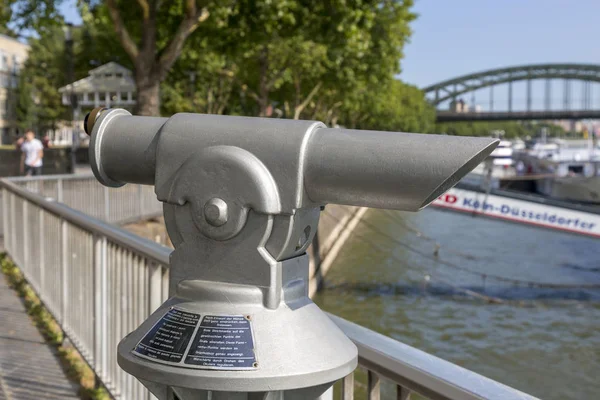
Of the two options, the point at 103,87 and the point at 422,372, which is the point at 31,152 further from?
the point at 422,372

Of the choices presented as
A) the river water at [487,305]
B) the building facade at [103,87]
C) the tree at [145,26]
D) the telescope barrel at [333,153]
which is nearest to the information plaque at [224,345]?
the telescope barrel at [333,153]

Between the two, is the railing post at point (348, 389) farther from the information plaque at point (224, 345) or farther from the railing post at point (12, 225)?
the railing post at point (12, 225)

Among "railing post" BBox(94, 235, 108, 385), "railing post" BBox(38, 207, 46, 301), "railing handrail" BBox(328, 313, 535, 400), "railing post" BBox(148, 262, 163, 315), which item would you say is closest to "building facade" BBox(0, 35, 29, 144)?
"railing post" BBox(38, 207, 46, 301)

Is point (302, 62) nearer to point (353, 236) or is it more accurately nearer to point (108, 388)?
point (353, 236)

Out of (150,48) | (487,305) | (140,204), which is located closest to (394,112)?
(487,305)

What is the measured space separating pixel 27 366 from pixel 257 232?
4439 millimetres

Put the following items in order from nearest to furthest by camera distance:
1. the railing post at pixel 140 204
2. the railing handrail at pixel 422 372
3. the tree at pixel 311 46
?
the railing handrail at pixel 422 372, the railing post at pixel 140 204, the tree at pixel 311 46

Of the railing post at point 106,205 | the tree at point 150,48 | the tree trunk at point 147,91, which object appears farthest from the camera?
the tree trunk at point 147,91

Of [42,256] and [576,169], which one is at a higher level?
[42,256]

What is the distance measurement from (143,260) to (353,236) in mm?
29598

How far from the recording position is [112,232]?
15.7 ft

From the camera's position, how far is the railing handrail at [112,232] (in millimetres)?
3904

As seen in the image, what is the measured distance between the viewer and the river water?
15.4 m

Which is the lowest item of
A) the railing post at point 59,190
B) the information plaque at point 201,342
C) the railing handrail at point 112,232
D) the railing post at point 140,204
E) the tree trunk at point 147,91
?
the railing post at point 140,204
